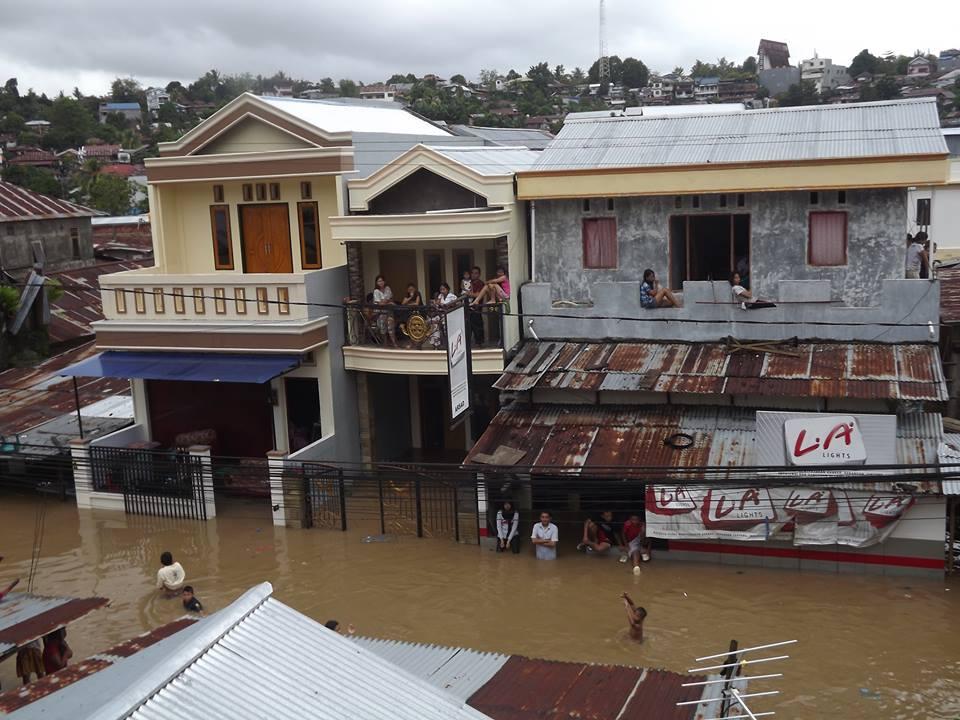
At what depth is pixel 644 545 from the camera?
16938 mm

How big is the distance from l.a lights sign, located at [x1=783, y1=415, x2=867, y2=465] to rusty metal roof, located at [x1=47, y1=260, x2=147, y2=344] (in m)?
18.5

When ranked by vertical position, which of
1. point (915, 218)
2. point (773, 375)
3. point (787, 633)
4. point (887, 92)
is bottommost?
point (787, 633)

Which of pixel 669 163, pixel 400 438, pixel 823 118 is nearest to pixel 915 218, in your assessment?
pixel 823 118

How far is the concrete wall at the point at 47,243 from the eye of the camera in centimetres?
3103

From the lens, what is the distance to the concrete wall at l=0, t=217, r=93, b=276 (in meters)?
31.0

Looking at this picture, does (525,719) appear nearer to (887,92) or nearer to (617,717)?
(617,717)

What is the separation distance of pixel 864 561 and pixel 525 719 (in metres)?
9.35

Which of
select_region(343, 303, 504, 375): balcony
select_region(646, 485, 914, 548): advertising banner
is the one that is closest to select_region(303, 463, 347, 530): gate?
select_region(343, 303, 504, 375): balcony

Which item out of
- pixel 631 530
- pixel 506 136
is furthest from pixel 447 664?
pixel 506 136

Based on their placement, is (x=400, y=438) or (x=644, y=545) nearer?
(x=644, y=545)

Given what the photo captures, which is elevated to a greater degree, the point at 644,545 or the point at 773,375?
the point at 773,375

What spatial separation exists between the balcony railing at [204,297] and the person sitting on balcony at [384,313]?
154 centimetres

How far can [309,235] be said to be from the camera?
74.5 feet

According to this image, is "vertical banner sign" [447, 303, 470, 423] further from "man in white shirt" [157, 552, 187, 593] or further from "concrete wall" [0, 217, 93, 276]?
"concrete wall" [0, 217, 93, 276]
